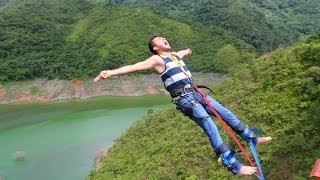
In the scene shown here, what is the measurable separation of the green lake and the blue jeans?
1922cm

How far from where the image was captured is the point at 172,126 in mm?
Result: 18328

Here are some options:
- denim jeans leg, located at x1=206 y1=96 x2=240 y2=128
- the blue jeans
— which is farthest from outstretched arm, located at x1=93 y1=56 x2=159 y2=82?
denim jeans leg, located at x1=206 y1=96 x2=240 y2=128

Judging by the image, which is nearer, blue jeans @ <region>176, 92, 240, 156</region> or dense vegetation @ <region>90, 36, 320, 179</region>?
blue jeans @ <region>176, 92, 240, 156</region>

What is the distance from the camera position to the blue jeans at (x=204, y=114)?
4.47 m

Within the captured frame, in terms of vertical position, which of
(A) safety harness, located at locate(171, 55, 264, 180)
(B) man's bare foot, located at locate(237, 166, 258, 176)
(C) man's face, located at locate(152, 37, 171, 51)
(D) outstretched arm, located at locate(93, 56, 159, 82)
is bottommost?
(B) man's bare foot, located at locate(237, 166, 258, 176)

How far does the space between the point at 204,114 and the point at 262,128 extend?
8.92 meters

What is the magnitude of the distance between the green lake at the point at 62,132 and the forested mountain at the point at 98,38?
6.94 m

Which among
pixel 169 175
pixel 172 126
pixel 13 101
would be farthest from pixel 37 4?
pixel 169 175

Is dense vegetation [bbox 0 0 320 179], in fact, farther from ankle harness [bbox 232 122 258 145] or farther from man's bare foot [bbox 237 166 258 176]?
man's bare foot [bbox 237 166 258 176]

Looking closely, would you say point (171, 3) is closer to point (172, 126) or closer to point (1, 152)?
point (1, 152)

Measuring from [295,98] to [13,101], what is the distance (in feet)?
107

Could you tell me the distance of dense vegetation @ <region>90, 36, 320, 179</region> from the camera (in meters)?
10.3

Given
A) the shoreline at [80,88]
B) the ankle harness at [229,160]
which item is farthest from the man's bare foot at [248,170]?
the shoreline at [80,88]

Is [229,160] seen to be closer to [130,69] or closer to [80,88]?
[130,69]
